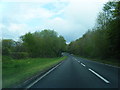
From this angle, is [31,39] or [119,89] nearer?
[119,89]

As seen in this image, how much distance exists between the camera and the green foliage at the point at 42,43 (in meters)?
80.8

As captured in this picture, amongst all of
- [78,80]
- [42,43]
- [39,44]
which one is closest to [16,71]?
[78,80]

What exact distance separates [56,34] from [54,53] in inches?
390

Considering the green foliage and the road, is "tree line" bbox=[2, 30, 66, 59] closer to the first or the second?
the green foliage

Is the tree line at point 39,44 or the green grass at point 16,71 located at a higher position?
the tree line at point 39,44

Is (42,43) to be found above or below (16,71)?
above

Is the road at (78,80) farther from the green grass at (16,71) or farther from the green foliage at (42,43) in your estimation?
the green foliage at (42,43)

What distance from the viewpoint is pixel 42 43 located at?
87.6 metres

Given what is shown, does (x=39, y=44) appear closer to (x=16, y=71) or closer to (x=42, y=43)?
(x=42, y=43)

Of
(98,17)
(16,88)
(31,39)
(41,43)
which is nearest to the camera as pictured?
(16,88)

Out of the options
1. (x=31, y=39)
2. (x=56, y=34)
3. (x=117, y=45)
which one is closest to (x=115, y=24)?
(x=117, y=45)

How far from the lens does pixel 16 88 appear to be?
8719 mm

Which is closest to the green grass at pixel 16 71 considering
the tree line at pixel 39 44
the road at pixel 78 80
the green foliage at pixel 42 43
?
the road at pixel 78 80

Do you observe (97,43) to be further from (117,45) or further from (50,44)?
(50,44)
